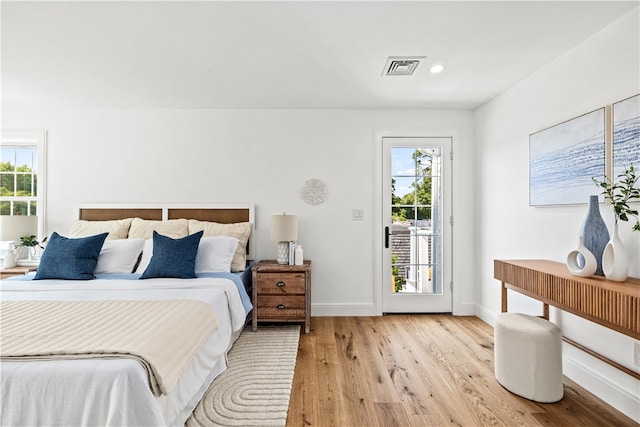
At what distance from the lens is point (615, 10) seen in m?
2.00

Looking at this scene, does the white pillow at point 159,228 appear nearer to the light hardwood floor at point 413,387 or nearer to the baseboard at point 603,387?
the light hardwood floor at point 413,387

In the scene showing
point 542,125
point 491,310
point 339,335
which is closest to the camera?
point 542,125

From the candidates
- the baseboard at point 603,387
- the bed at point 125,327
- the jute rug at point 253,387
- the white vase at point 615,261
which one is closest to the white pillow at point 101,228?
the bed at point 125,327

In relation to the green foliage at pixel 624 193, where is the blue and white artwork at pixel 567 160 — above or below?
above

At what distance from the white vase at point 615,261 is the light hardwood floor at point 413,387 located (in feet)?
2.84

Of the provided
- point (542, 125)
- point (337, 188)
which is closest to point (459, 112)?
point (542, 125)

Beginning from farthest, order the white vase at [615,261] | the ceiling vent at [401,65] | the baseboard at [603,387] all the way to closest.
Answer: the ceiling vent at [401,65]
the baseboard at [603,387]
the white vase at [615,261]

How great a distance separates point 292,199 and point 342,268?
1014 millimetres

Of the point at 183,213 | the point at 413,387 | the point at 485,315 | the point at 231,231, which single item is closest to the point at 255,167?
the point at 231,231

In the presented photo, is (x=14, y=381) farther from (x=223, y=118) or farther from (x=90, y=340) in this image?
(x=223, y=118)

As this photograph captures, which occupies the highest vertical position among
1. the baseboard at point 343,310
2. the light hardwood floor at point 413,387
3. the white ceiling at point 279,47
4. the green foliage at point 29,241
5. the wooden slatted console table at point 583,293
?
the white ceiling at point 279,47

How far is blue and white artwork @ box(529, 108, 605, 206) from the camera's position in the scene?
2.24 meters

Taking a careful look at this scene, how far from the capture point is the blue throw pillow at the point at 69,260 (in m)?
2.79

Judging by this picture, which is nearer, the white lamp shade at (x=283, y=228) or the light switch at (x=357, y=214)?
the white lamp shade at (x=283, y=228)
